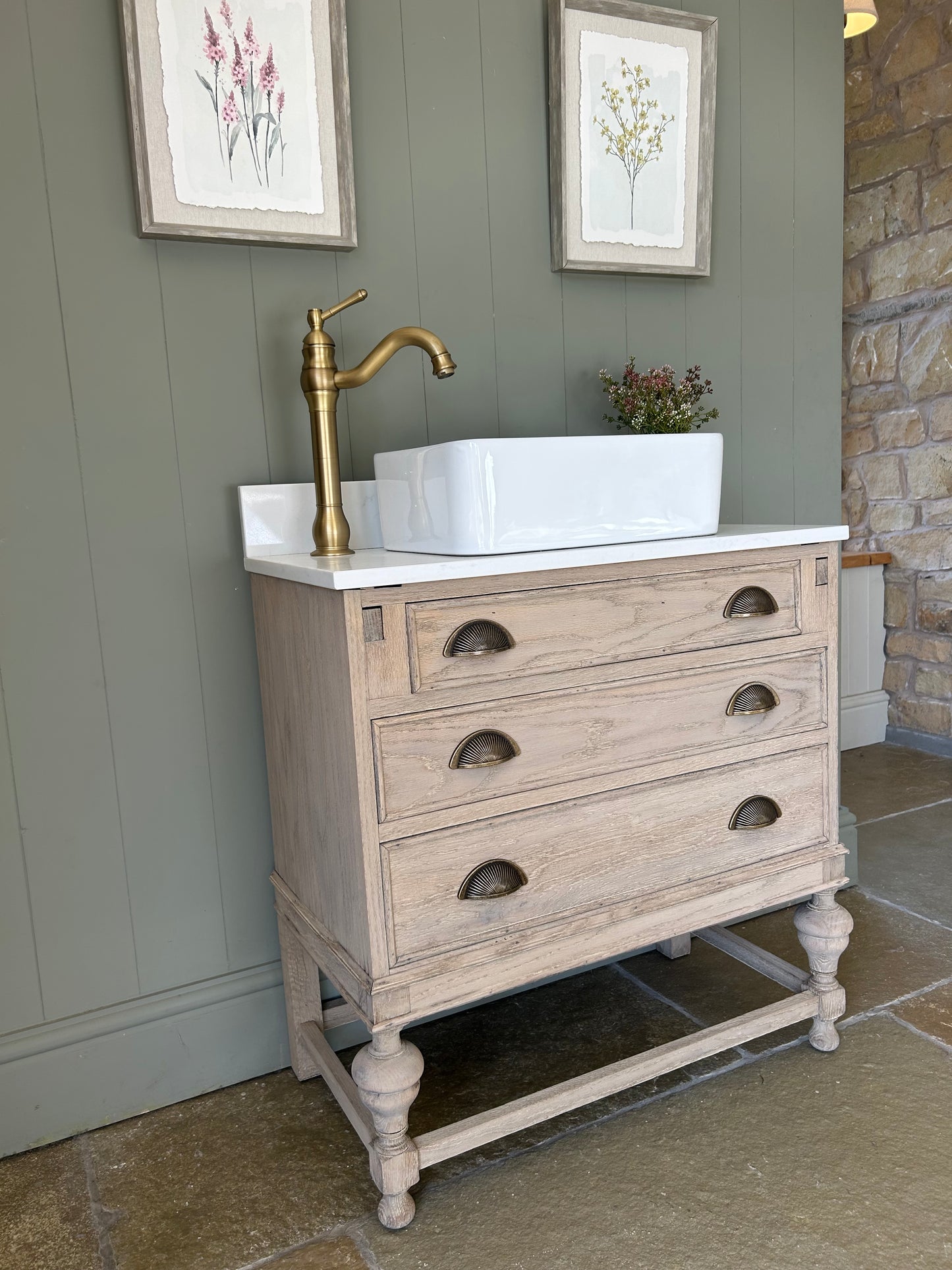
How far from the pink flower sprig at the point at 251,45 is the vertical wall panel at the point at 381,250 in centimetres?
16

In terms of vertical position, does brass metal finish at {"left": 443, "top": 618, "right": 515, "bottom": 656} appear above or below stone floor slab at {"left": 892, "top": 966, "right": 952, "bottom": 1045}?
above

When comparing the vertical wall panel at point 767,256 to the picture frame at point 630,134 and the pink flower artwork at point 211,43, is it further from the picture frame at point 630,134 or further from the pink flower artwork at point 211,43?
the pink flower artwork at point 211,43

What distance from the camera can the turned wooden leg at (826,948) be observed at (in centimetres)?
154

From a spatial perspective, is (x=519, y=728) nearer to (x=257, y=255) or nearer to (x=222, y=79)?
(x=257, y=255)

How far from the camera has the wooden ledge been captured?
124 inches

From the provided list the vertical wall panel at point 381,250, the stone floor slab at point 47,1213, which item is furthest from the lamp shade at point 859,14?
the stone floor slab at point 47,1213

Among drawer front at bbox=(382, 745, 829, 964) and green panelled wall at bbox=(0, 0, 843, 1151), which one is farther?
green panelled wall at bbox=(0, 0, 843, 1151)

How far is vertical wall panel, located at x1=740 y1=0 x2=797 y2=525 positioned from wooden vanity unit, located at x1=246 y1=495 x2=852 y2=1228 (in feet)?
1.82

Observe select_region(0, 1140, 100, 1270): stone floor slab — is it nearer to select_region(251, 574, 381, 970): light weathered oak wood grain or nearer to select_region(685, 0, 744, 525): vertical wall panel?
select_region(251, 574, 381, 970): light weathered oak wood grain

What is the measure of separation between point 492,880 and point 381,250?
1029mm

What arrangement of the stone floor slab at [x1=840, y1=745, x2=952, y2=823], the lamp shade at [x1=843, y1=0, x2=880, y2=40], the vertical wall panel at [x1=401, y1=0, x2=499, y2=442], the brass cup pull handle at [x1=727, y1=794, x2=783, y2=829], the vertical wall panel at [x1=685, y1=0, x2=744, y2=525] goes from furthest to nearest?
the stone floor slab at [x1=840, y1=745, x2=952, y2=823], the lamp shade at [x1=843, y1=0, x2=880, y2=40], the vertical wall panel at [x1=685, y1=0, x2=744, y2=525], the vertical wall panel at [x1=401, y1=0, x2=499, y2=442], the brass cup pull handle at [x1=727, y1=794, x2=783, y2=829]

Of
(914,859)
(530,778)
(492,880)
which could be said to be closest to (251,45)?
(530,778)

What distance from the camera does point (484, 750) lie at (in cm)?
124

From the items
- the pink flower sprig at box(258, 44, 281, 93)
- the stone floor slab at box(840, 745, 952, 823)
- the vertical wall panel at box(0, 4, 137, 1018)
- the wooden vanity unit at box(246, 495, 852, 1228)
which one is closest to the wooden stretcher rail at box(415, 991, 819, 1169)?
the wooden vanity unit at box(246, 495, 852, 1228)
